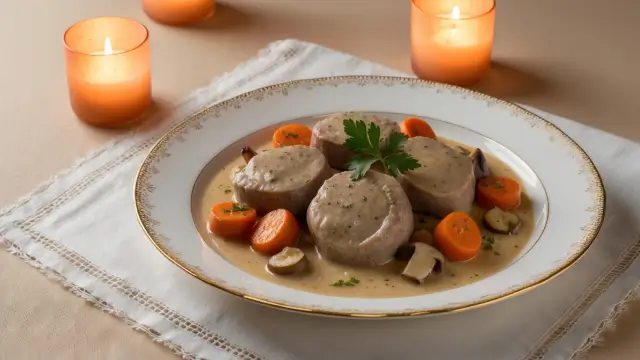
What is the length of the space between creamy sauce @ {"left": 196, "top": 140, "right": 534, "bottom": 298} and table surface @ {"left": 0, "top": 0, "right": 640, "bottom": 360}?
0.36 metres

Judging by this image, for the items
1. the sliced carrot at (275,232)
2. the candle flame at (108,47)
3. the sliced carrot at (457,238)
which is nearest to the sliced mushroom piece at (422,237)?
the sliced carrot at (457,238)

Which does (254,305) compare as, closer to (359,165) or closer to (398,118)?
(359,165)

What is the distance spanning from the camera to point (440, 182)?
1.89 m

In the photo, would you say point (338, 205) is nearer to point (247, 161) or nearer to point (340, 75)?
point (247, 161)

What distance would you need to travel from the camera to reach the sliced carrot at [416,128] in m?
2.13

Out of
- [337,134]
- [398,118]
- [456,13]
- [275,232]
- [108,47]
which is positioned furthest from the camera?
[456,13]

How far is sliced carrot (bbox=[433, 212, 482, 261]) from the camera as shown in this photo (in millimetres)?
1766

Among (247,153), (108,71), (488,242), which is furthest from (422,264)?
(108,71)

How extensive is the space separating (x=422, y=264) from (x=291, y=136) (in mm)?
567

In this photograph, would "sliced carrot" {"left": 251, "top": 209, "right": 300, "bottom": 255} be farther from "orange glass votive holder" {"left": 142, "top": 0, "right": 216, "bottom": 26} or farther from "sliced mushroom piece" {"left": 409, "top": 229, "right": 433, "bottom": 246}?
"orange glass votive holder" {"left": 142, "top": 0, "right": 216, "bottom": 26}

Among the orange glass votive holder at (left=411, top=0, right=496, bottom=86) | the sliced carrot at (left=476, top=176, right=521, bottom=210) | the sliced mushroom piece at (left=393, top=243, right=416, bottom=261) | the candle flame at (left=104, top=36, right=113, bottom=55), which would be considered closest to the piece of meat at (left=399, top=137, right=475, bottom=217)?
the sliced carrot at (left=476, top=176, right=521, bottom=210)

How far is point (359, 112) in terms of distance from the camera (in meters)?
2.11

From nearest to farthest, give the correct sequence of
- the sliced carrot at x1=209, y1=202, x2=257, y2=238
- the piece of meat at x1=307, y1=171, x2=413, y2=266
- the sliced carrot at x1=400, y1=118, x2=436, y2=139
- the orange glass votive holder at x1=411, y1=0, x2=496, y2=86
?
the piece of meat at x1=307, y1=171, x2=413, y2=266
the sliced carrot at x1=209, y1=202, x2=257, y2=238
the sliced carrot at x1=400, y1=118, x2=436, y2=139
the orange glass votive holder at x1=411, y1=0, x2=496, y2=86

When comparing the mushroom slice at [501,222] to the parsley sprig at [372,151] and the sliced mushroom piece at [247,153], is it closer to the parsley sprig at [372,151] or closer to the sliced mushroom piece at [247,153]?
the parsley sprig at [372,151]
